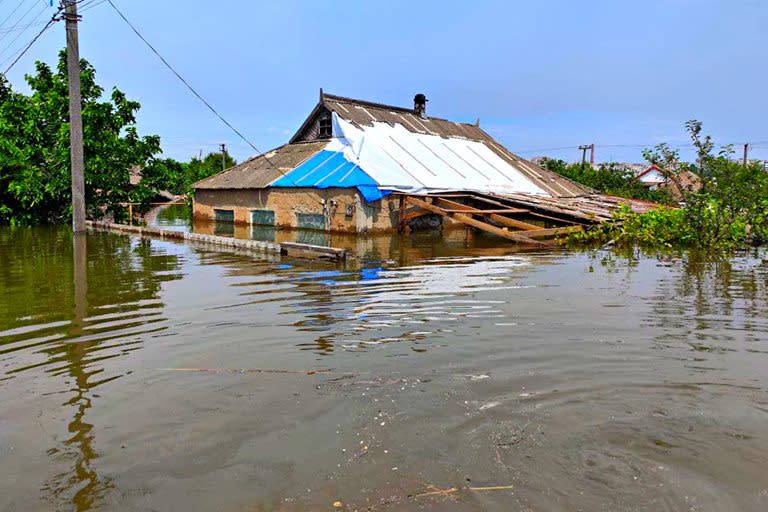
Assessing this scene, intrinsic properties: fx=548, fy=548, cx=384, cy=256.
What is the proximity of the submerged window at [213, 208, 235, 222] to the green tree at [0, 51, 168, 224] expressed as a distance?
9.74 ft

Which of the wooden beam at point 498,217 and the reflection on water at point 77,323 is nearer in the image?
the reflection on water at point 77,323

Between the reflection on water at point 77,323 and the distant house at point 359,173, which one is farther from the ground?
the distant house at point 359,173

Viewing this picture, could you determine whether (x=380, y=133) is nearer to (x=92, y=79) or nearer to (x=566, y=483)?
(x=92, y=79)

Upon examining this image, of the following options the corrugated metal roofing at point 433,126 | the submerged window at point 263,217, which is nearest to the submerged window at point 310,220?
the submerged window at point 263,217

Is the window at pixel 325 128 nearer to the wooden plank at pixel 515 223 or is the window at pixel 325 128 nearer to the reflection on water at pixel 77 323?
the wooden plank at pixel 515 223

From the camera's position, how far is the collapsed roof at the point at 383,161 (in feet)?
66.9

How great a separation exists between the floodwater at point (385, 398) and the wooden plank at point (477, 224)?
676 centimetres

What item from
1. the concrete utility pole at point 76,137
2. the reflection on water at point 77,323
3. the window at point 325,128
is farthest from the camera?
the window at point 325,128

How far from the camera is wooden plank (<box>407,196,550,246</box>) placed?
15.6 meters

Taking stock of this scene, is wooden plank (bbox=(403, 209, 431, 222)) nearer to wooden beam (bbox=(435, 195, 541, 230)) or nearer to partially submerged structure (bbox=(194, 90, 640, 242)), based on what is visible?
partially submerged structure (bbox=(194, 90, 640, 242))

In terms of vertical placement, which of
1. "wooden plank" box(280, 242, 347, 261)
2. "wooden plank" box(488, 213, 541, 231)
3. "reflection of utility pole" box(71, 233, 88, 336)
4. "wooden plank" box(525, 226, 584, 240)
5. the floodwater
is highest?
"wooden plank" box(488, 213, 541, 231)

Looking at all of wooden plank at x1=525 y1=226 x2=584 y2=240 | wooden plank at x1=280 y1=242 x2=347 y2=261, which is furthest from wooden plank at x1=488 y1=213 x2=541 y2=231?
wooden plank at x1=280 y1=242 x2=347 y2=261

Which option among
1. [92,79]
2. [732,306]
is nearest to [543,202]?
[732,306]

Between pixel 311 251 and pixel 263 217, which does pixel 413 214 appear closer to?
pixel 263 217
